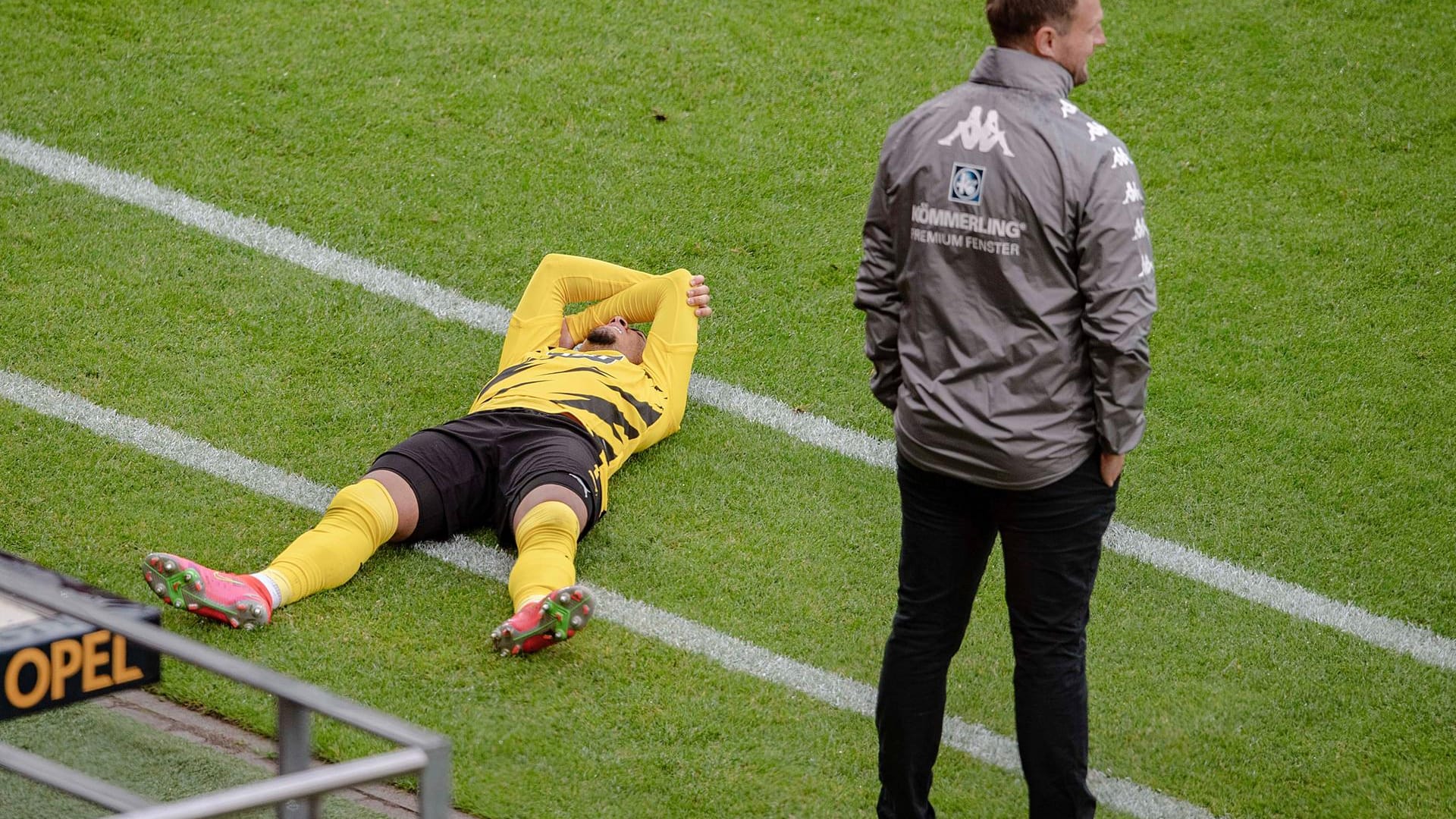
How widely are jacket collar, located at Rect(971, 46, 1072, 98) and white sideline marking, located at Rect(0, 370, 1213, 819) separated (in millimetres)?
1890

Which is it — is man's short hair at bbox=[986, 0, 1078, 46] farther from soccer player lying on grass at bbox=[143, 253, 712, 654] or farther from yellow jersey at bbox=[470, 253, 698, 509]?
yellow jersey at bbox=[470, 253, 698, 509]

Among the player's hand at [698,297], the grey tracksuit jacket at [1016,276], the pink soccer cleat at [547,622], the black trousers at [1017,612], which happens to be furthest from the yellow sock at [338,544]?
the grey tracksuit jacket at [1016,276]

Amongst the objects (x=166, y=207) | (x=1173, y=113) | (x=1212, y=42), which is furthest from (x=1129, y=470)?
(x=166, y=207)

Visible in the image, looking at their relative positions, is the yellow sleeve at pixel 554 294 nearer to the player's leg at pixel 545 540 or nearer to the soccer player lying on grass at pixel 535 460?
the soccer player lying on grass at pixel 535 460

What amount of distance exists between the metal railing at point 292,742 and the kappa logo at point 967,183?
1540mm

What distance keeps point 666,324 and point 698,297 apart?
0.51 ft

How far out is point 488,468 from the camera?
477cm

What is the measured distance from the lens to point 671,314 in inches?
216

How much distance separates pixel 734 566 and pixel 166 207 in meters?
3.22

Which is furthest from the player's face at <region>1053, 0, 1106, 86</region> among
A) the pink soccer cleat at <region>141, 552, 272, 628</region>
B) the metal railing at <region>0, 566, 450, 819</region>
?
the pink soccer cleat at <region>141, 552, 272, 628</region>

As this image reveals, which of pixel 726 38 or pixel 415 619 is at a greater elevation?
pixel 726 38

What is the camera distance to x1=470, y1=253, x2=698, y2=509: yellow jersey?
199 inches

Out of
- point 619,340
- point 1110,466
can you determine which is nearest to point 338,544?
point 619,340

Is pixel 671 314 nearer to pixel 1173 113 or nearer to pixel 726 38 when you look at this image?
pixel 726 38
